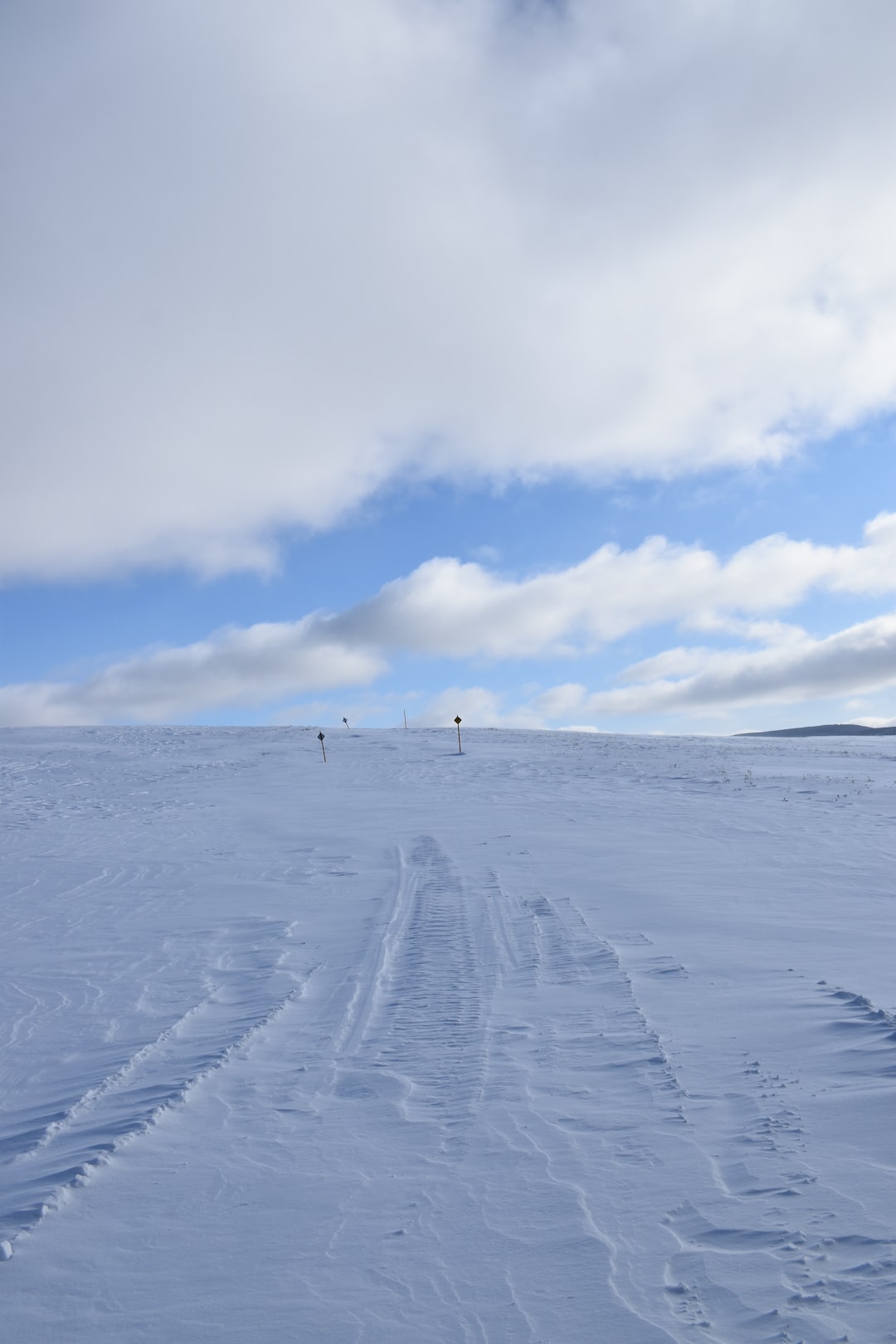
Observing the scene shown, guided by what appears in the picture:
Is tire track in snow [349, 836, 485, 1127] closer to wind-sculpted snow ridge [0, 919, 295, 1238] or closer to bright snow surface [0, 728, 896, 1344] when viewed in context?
bright snow surface [0, 728, 896, 1344]

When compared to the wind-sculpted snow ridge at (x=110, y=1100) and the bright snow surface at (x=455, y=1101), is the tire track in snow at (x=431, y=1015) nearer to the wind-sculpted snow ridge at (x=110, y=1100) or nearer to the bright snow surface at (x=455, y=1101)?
the bright snow surface at (x=455, y=1101)

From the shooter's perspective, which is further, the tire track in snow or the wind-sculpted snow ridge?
the tire track in snow

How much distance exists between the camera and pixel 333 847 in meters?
13.5

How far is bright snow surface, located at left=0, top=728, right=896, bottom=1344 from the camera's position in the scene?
3102 millimetres

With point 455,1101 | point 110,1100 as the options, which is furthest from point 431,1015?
point 110,1100

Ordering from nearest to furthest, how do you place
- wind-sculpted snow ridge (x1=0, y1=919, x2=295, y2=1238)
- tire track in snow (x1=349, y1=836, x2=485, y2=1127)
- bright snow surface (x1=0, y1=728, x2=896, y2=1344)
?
bright snow surface (x1=0, y1=728, x2=896, y2=1344) < wind-sculpted snow ridge (x1=0, y1=919, x2=295, y2=1238) < tire track in snow (x1=349, y1=836, x2=485, y2=1127)

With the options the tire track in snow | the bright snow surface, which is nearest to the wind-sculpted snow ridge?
the bright snow surface

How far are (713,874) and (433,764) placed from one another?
1479cm

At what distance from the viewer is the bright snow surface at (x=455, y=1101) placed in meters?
3.10

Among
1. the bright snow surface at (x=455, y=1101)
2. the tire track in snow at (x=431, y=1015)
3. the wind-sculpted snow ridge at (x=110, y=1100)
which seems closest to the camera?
the bright snow surface at (x=455, y=1101)

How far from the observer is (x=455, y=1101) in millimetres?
4637

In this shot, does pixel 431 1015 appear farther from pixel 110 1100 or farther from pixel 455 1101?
pixel 110 1100

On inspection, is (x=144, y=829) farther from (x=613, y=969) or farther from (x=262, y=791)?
(x=613, y=969)

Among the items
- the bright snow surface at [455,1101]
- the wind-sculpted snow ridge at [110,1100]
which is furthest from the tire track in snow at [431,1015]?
the wind-sculpted snow ridge at [110,1100]
